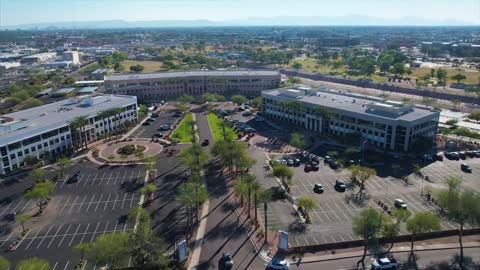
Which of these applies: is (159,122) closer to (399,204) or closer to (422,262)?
(399,204)

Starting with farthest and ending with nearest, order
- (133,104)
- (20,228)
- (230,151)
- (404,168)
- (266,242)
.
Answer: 1. (133,104)
2. (404,168)
3. (230,151)
4. (20,228)
5. (266,242)

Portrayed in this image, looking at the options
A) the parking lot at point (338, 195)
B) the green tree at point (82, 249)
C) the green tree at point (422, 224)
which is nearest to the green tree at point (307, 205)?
the parking lot at point (338, 195)

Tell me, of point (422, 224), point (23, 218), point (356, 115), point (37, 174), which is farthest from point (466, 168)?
point (37, 174)

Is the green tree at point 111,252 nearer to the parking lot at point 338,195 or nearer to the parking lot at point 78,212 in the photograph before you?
the parking lot at point 78,212

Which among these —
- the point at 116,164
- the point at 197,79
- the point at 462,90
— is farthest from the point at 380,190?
the point at 462,90

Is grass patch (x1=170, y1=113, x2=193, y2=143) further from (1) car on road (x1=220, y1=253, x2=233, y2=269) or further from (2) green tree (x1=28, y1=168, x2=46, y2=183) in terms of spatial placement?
(1) car on road (x1=220, y1=253, x2=233, y2=269)

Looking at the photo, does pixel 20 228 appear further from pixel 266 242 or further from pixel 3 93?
pixel 3 93
